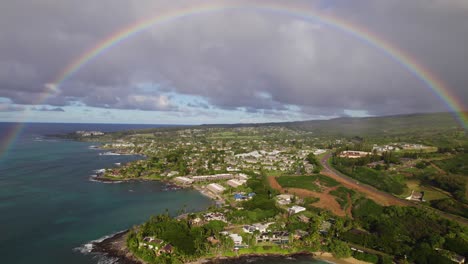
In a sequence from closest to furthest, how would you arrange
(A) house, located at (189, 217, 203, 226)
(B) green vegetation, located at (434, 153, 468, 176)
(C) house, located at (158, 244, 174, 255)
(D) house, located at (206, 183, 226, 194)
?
(C) house, located at (158, 244, 174, 255)
(A) house, located at (189, 217, 203, 226)
(D) house, located at (206, 183, 226, 194)
(B) green vegetation, located at (434, 153, 468, 176)

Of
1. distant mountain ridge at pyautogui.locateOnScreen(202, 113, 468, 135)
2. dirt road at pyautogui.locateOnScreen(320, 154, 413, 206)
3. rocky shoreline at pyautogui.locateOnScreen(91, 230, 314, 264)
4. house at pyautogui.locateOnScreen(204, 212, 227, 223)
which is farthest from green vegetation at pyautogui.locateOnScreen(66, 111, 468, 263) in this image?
distant mountain ridge at pyautogui.locateOnScreen(202, 113, 468, 135)

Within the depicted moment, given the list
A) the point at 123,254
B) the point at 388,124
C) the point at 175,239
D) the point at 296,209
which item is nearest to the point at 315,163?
the point at 296,209

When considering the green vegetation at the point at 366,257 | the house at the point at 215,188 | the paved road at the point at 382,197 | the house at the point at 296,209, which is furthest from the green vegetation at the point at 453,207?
the house at the point at 215,188

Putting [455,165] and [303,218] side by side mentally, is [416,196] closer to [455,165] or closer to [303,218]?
[455,165]

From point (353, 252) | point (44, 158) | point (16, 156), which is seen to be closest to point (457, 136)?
point (353, 252)

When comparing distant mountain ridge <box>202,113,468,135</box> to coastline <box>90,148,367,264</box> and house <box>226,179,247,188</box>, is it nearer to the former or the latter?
house <box>226,179,247,188</box>
